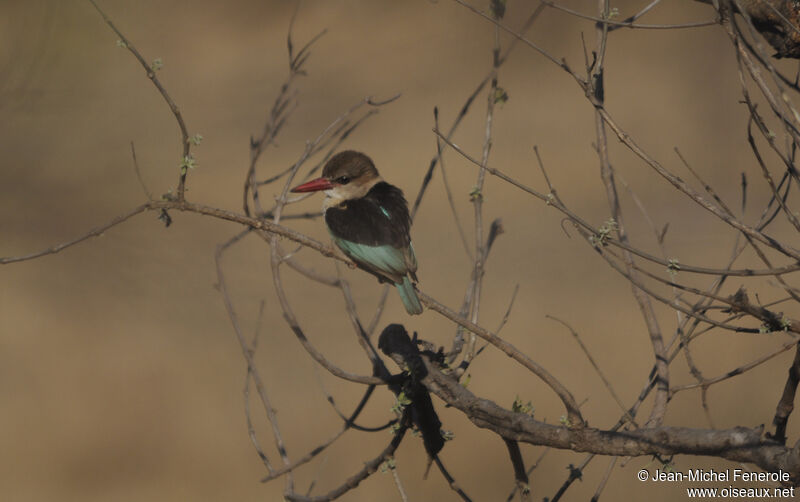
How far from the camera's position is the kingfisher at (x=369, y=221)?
10.7ft

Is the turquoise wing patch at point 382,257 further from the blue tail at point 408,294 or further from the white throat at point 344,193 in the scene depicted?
the white throat at point 344,193

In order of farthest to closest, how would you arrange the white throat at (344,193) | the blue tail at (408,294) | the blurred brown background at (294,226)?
the blurred brown background at (294,226) < the white throat at (344,193) < the blue tail at (408,294)

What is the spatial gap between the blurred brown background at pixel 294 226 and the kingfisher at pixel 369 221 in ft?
6.73

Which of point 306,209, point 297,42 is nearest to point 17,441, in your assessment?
point 306,209

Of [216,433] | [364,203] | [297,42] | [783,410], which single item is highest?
[297,42]

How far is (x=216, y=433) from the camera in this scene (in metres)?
6.27

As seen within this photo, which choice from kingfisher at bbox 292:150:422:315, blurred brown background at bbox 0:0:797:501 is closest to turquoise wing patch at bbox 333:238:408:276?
kingfisher at bbox 292:150:422:315

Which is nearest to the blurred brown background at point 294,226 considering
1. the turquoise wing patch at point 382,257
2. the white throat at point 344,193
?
the white throat at point 344,193

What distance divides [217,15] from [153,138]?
2.04 m

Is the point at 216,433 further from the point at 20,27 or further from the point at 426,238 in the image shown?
the point at 20,27

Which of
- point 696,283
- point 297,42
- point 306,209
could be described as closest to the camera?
point 696,283

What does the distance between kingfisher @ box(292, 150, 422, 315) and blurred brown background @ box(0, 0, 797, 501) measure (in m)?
2.05

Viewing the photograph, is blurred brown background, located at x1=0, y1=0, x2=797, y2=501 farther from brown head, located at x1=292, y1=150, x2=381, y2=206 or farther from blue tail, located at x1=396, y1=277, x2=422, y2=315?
blue tail, located at x1=396, y1=277, x2=422, y2=315

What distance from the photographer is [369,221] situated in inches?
137
